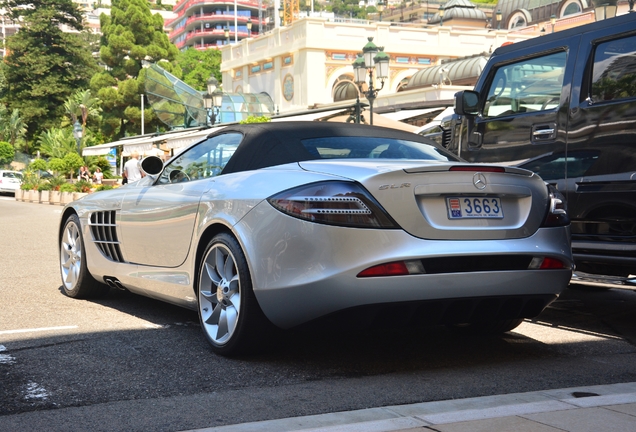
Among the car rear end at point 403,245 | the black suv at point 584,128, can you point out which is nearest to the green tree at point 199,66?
the black suv at point 584,128

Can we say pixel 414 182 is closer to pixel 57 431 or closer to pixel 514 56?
pixel 57 431

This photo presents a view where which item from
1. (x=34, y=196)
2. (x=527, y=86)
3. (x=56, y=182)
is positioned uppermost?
(x=527, y=86)

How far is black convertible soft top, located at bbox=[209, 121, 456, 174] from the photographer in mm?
4871

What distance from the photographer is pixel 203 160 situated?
5508 mm

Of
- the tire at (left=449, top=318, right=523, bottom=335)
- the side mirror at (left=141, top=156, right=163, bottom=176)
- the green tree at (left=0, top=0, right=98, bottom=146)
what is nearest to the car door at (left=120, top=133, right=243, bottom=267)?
the side mirror at (left=141, top=156, right=163, bottom=176)

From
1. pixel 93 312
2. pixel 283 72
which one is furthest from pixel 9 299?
pixel 283 72

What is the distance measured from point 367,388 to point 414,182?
1.01 meters

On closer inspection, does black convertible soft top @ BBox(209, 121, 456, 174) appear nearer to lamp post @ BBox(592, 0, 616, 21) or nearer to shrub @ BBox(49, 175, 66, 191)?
lamp post @ BBox(592, 0, 616, 21)

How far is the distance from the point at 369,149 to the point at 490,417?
2.00 metres

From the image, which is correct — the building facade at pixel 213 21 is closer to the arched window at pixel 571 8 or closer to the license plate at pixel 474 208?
the arched window at pixel 571 8

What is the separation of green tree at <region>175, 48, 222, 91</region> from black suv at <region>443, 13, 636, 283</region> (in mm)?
101568

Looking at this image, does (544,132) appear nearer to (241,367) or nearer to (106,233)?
(241,367)

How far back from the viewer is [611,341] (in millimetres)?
5531

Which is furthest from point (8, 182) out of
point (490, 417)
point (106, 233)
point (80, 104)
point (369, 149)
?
point (490, 417)
